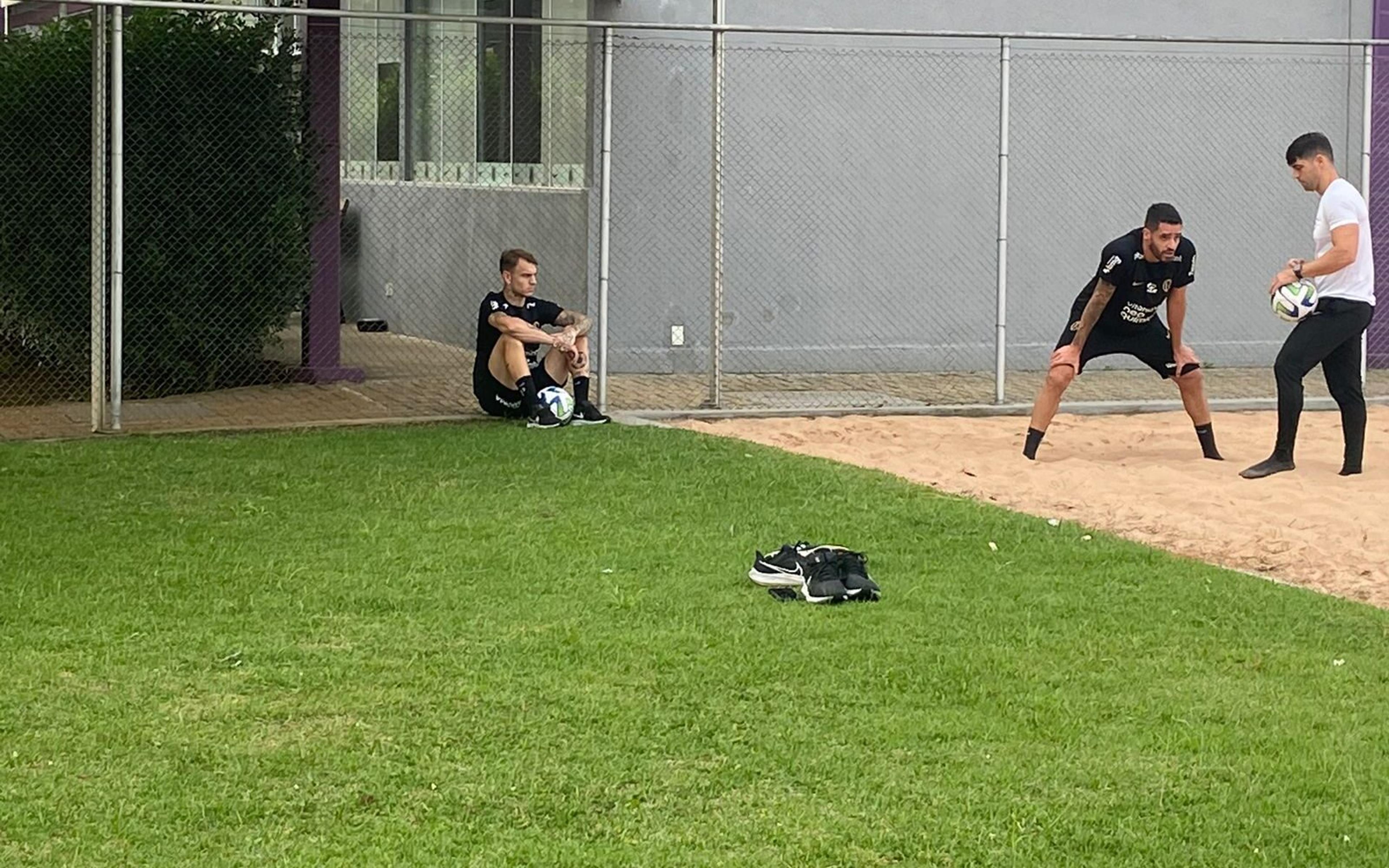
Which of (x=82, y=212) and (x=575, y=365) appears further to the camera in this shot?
(x=82, y=212)

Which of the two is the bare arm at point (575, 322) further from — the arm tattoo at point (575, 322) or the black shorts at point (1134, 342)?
the black shorts at point (1134, 342)

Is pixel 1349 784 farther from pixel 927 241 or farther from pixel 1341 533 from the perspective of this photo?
pixel 927 241

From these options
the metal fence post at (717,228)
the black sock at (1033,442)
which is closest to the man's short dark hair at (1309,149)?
the black sock at (1033,442)

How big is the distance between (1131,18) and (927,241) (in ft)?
8.52

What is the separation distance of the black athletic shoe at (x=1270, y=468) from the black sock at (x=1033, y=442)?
44.9 inches

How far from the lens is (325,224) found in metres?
14.2

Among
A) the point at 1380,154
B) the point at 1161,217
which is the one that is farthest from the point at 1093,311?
the point at 1380,154

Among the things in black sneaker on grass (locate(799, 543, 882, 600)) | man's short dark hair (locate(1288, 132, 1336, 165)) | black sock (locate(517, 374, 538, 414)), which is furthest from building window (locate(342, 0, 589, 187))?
black sneaker on grass (locate(799, 543, 882, 600))

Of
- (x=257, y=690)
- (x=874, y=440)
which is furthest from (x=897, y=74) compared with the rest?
(x=257, y=690)

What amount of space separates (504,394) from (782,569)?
5070 mm

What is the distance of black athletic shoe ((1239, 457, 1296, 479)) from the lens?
421 inches

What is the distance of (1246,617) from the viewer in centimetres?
718

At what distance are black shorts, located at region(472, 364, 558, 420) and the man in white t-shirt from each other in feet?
13.9

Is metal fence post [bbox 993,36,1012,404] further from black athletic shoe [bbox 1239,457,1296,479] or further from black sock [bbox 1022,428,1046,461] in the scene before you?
black athletic shoe [bbox 1239,457,1296,479]
